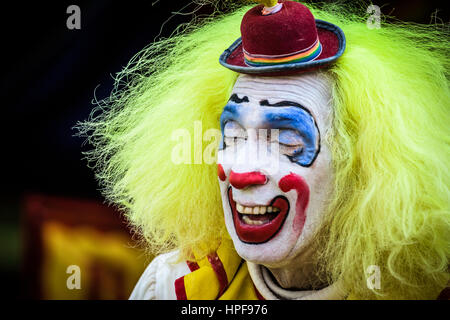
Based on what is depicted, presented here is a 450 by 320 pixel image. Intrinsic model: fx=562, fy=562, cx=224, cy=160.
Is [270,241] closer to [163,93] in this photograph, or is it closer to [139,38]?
[163,93]

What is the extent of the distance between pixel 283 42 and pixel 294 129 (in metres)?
0.23

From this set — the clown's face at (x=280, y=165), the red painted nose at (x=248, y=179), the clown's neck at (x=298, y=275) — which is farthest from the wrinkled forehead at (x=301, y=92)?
the clown's neck at (x=298, y=275)

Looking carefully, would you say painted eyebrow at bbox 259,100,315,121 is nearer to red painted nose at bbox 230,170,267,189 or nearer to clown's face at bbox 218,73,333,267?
clown's face at bbox 218,73,333,267

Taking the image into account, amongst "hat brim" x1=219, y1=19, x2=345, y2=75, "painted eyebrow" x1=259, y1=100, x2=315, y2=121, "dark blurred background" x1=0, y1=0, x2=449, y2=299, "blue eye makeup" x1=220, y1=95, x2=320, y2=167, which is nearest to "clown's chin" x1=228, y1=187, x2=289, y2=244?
"blue eye makeup" x1=220, y1=95, x2=320, y2=167

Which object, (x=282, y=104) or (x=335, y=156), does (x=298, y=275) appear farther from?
(x=282, y=104)

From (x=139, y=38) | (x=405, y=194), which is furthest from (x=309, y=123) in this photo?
(x=139, y=38)

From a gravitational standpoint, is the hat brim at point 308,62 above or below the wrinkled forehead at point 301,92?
above

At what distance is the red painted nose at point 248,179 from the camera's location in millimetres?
1462

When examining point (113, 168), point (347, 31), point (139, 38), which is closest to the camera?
point (347, 31)

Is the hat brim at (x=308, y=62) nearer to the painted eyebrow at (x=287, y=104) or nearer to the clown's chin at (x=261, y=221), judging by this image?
the painted eyebrow at (x=287, y=104)

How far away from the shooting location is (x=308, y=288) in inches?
65.5

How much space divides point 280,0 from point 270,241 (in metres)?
0.66

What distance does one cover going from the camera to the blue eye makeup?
1468 mm

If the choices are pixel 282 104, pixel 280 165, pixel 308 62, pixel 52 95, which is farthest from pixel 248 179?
pixel 52 95
